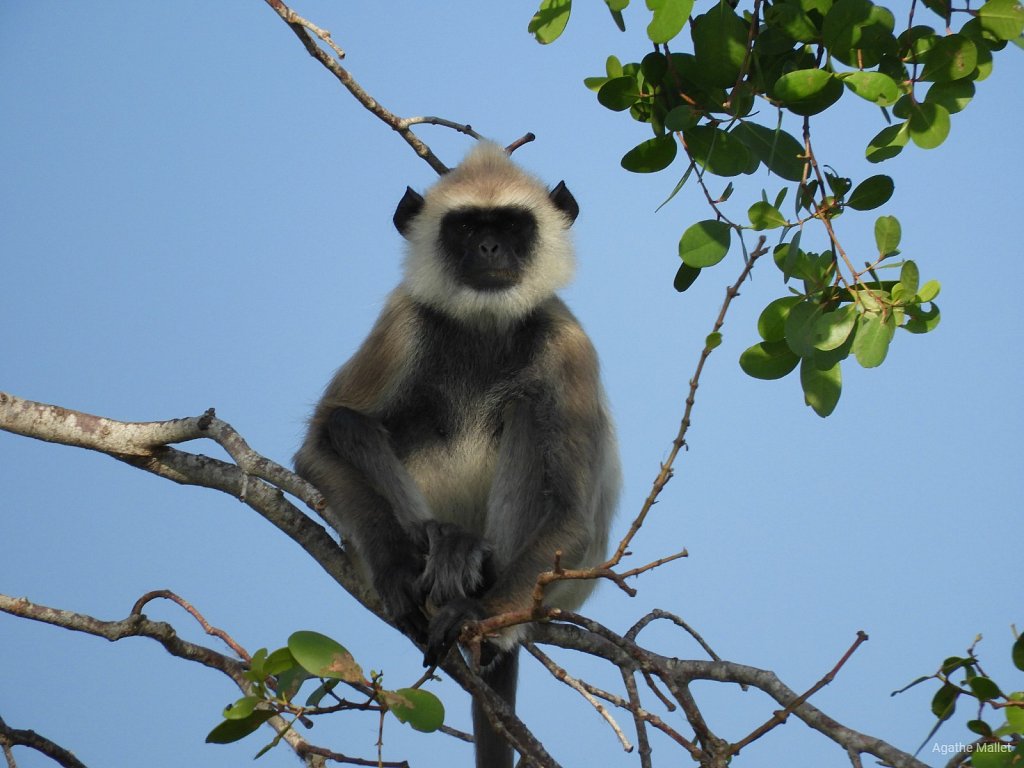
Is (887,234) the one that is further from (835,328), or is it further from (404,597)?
(404,597)

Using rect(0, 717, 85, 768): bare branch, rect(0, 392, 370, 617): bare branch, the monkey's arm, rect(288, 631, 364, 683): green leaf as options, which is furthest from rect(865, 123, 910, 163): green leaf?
rect(0, 717, 85, 768): bare branch

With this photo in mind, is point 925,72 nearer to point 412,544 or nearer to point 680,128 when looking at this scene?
point 680,128

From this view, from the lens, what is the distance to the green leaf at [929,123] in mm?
2602

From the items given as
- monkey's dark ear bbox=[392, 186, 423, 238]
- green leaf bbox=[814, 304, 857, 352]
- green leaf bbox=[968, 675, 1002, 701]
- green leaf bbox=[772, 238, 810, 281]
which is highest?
monkey's dark ear bbox=[392, 186, 423, 238]

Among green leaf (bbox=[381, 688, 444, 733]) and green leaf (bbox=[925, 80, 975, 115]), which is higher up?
green leaf (bbox=[925, 80, 975, 115])

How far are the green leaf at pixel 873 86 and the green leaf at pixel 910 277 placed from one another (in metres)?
0.35

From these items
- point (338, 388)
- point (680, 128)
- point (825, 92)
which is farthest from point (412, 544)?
point (825, 92)

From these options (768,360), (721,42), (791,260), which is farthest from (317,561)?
(721,42)

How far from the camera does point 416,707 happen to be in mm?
2361

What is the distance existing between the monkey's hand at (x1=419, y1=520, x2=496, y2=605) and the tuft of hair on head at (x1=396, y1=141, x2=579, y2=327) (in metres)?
0.95

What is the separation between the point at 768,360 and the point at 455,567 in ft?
4.10

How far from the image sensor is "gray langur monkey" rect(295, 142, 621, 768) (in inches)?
142

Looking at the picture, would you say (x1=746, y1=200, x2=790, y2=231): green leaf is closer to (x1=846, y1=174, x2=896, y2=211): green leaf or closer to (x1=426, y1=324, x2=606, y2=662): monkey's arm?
(x1=846, y1=174, x2=896, y2=211): green leaf

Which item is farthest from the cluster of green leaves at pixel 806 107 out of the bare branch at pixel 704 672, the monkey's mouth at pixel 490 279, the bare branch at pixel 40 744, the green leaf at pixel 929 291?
the bare branch at pixel 40 744
